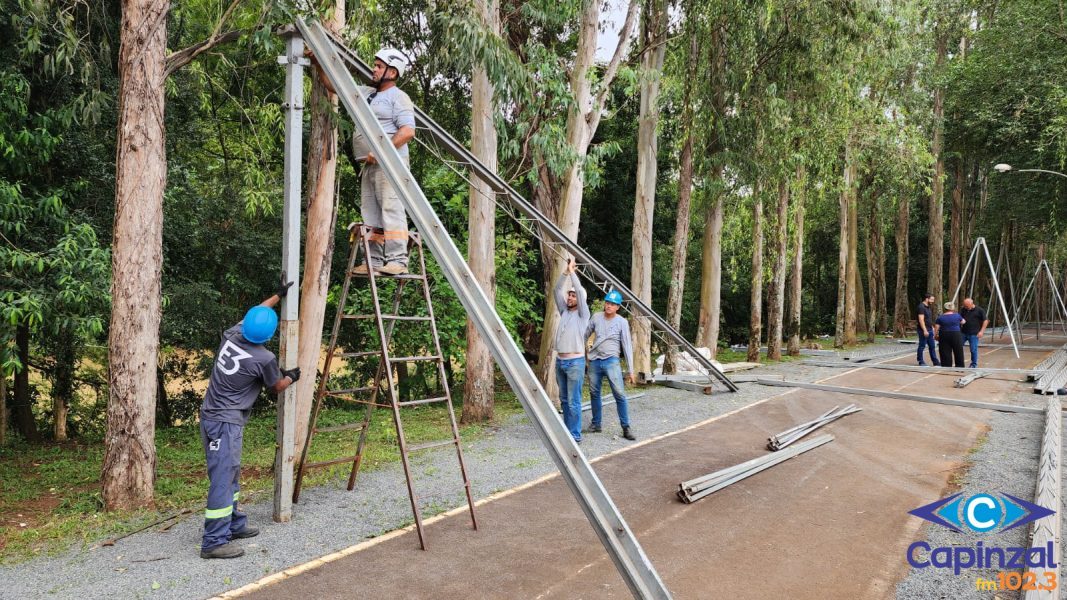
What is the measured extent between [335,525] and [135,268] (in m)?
3.02

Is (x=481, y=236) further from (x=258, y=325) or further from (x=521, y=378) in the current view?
(x=521, y=378)

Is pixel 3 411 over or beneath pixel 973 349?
beneath

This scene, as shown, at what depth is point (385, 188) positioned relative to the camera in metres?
5.96

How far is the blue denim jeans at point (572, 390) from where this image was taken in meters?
8.77

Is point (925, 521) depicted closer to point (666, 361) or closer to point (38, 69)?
point (666, 361)

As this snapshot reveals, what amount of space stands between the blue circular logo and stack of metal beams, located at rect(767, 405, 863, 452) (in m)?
2.49

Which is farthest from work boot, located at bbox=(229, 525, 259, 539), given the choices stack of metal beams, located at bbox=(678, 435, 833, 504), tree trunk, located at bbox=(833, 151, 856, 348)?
tree trunk, located at bbox=(833, 151, 856, 348)

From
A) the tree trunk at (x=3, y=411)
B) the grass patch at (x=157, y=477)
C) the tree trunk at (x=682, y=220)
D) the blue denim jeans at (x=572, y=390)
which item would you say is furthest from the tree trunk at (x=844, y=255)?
the tree trunk at (x=3, y=411)

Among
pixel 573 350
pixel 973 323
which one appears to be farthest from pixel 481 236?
pixel 973 323

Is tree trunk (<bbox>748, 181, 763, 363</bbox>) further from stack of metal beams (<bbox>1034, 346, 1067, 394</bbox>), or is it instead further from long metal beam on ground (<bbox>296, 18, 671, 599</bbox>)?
long metal beam on ground (<bbox>296, 18, 671, 599</bbox>)

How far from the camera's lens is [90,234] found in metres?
7.41

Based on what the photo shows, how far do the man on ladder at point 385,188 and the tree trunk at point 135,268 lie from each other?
202 cm

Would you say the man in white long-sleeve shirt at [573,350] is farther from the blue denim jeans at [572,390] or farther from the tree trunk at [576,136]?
the tree trunk at [576,136]

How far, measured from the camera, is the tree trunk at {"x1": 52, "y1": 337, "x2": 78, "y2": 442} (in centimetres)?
1134
